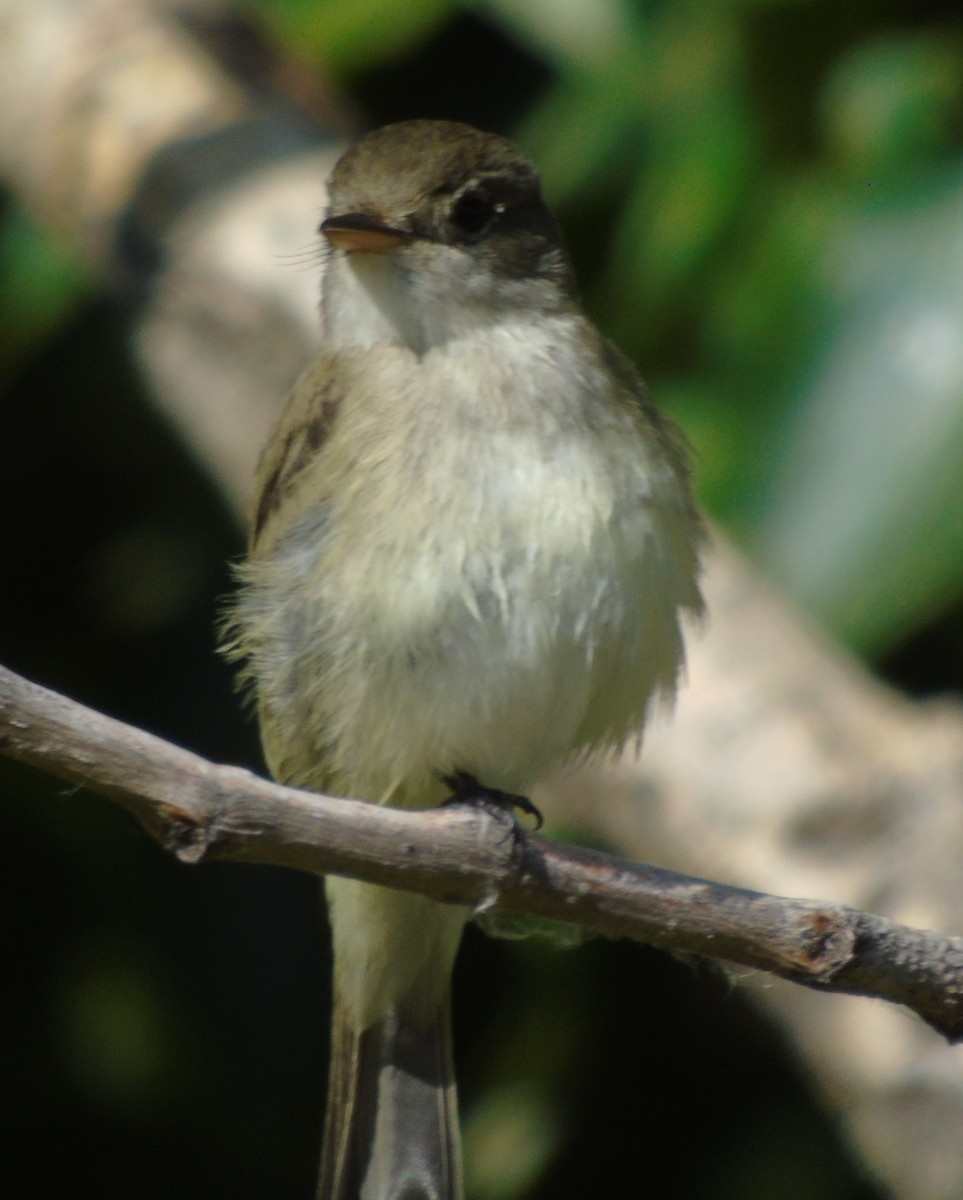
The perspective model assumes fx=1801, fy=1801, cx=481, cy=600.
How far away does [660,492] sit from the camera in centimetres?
277

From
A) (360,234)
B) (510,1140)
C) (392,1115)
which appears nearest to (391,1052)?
(392,1115)

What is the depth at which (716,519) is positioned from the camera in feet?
11.9

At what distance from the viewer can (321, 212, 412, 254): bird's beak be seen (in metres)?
2.73

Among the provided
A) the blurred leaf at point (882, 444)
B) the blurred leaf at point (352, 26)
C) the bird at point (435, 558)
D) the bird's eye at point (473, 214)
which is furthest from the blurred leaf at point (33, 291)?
the blurred leaf at point (882, 444)

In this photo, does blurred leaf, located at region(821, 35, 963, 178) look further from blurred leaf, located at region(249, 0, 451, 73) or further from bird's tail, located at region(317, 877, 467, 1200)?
bird's tail, located at region(317, 877, 467, 1200)

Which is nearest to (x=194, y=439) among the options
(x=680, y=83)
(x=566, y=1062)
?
(x=680, y=83)

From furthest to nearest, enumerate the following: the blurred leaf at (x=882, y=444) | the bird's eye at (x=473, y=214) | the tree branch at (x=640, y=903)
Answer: the blurred leaf at (x=882, y=444), the bird's eye at (x=473, y=214), the tree branch at (x=640, y=903)

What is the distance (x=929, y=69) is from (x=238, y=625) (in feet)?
6.32

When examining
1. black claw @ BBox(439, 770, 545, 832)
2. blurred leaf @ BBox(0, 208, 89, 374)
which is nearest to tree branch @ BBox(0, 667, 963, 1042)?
black claw @ BBox(439, 770, 545, 832)

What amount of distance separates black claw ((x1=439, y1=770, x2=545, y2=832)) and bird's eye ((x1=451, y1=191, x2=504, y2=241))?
91 centimetres

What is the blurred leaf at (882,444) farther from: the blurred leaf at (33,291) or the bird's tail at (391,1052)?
the blurred leaf at (33,291)

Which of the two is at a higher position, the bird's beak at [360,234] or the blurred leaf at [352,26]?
the blurred leaf at [352,26]

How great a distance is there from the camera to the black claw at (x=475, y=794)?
8.38 feet

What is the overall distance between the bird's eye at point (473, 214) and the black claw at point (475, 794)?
2.97 ft
